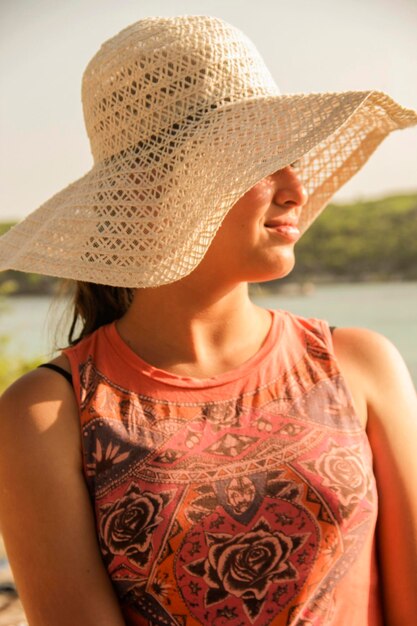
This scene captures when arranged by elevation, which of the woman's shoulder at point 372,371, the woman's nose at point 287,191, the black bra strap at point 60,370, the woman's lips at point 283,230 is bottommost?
the woman's shoulder at point 372,371

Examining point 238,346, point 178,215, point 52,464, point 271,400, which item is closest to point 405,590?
point 271,400

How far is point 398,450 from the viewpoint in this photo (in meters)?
1.73

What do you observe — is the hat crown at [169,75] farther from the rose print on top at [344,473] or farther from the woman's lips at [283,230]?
the rose print on top at [344,473]

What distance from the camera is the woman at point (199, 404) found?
5.24ft

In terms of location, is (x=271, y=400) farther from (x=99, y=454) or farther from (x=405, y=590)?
(x=405, y=590)

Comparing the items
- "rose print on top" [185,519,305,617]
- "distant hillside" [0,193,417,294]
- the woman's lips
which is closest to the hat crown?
the woman's lips

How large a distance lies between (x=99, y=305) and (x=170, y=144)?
519 millimetres

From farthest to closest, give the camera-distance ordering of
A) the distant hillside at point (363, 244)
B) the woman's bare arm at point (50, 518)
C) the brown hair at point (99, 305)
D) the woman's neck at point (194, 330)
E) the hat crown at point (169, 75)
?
the distant hillside at point (363, 244)
the brown hair at point (99, 305)
the woman's neck at point (194, 330)
the hat crown at point (169, 75)
the woman's bare arm at point (50, 518)

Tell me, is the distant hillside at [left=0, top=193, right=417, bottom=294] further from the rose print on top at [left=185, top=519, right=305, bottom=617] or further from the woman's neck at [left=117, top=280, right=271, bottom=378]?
the rose print on top at [left=185, top=519, right=305, bottom=617]

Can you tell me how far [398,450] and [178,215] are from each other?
2.31 feet

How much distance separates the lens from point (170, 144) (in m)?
1.71

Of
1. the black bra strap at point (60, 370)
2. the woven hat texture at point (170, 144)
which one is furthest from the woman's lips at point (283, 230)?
the black bra strap at point (60, 370)

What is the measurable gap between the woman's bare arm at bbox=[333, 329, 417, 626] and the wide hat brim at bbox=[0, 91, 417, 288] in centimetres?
48

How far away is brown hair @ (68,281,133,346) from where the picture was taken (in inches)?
79.6
